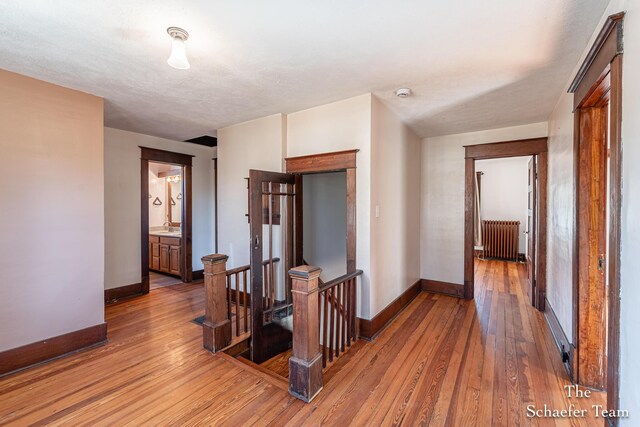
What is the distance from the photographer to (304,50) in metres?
1.96

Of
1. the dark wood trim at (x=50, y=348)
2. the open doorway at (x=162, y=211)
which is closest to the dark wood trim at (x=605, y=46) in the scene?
the dark wood trim at (x=50, y=348)

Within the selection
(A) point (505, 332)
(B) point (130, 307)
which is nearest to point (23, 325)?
(B) point (130, 307)

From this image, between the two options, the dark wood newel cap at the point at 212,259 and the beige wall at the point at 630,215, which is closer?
the beige wall at the point at 630,215

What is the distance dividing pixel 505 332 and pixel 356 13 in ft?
10.7

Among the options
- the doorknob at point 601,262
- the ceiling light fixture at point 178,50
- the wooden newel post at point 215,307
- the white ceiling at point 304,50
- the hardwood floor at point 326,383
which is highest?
the white ceiling at point 304,50

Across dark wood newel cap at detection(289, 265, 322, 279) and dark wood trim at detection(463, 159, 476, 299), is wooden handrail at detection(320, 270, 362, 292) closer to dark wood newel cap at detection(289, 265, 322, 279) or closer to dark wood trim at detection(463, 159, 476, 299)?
dark wood newel cap at detection(289, 265, 322, 279)

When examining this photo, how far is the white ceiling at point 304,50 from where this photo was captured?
1.55m

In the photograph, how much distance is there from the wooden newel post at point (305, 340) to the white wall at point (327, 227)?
243 centimetres

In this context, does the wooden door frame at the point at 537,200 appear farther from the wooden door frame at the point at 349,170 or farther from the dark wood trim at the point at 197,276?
the dark wood trim at the point at 197,276

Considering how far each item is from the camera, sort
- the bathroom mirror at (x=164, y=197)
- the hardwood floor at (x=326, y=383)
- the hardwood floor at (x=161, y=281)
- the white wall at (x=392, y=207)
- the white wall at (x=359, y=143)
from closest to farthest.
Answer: the hardwood floor at (x=326, y=383), the white wall at (x=359, y=143), the white wall at (x=392, y=207), the hardwood floor at (x=161, y=281), the bathroom mirror at (x=164, y=197)

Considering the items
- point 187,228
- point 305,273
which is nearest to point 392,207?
point 305,273

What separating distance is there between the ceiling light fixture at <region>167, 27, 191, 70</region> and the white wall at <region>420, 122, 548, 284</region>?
3.71 meters

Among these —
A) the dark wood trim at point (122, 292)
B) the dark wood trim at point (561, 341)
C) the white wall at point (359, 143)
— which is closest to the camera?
A: the dark wood trim at point (561, 341)

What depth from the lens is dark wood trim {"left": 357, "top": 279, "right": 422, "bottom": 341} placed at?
2.82 metres
